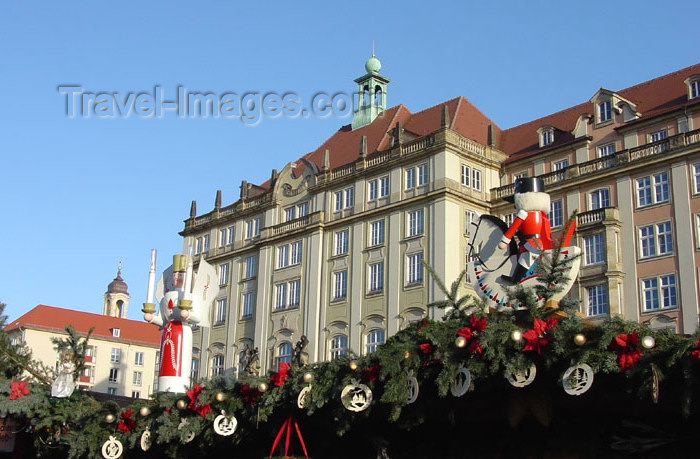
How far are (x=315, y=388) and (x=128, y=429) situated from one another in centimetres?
399

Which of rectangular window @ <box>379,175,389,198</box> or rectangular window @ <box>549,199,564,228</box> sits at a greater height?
rectangular window @ <box>379,175,389,198</box>

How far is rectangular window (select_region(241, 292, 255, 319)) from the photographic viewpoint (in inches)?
2104

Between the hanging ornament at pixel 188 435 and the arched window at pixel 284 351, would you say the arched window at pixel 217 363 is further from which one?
the hanging ornament at pixel 188 435

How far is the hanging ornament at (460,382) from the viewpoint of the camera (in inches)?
324

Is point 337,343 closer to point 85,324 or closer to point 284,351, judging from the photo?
point 284,351

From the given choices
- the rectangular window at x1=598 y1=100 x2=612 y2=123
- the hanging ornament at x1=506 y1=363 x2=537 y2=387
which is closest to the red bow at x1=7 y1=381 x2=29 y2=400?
the hanging ornament at x1=506 y1=363 x2=537 y2=387

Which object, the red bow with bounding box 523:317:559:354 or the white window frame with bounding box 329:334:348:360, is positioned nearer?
the red bow with bounding box 523:317:559:354

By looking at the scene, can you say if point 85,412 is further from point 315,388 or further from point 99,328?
point 99,328

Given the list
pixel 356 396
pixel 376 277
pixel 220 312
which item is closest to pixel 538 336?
pixel 356 396

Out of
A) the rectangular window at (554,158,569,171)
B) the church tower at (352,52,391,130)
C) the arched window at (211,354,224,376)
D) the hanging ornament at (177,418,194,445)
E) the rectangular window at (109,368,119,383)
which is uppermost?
the church tower at (352,52,391,130)

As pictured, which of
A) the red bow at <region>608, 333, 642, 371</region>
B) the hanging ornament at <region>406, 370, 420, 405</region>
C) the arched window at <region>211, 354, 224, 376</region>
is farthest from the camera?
the arched window at <region>211, 354, 224, 376</region>

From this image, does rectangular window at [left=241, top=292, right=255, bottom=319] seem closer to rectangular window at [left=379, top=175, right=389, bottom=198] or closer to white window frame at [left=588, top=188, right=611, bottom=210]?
rectangular window at [left=379, top=175, right=389, bottom=198]

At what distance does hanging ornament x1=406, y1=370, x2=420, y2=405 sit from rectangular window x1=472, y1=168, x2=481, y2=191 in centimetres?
3714

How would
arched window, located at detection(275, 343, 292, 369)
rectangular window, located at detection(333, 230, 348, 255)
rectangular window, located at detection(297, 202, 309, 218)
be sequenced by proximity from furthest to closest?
rectangular window, located at detection(297, 202, 309, 218), arched window, located at detection(275, 343, 292, 369), rectangular window, located at detection(333, 230, 348, 255)
